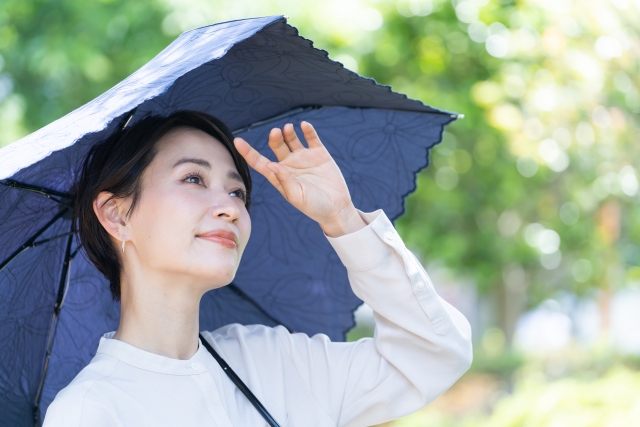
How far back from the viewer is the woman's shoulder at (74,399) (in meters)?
1.70

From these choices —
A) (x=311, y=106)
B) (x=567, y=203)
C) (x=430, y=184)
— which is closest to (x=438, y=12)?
(x=430, y=184)

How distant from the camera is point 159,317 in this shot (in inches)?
79.4

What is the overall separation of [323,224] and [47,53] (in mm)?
4916

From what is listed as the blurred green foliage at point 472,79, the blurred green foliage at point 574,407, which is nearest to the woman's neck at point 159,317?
the blurred green foliage at point 574,407

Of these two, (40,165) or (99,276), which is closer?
(40,165)

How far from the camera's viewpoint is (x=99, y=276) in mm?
2441

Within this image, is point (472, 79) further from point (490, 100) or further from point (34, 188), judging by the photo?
point (34, 188)

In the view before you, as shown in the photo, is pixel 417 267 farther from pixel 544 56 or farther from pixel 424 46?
pixel 424 46

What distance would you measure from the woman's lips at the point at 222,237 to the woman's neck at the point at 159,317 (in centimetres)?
16

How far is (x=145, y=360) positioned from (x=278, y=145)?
2.19 feet

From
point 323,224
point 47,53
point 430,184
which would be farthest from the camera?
point 430,184

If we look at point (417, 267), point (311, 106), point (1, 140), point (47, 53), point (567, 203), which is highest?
point (1, 140)

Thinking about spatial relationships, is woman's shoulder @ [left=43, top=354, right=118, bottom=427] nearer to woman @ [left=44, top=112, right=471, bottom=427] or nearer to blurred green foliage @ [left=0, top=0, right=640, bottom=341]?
woman @ [left=44, top=112, right=471, bottom=427]

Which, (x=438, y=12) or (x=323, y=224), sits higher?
(x=438, y=12)
